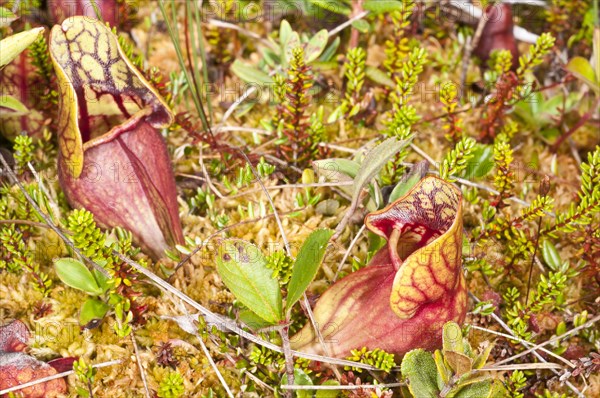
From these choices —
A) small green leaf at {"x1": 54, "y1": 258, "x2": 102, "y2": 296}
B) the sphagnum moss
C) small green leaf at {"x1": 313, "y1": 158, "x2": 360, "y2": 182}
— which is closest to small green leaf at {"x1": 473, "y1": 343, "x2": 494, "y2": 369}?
the sphagnum moss

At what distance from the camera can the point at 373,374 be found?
1790 mm

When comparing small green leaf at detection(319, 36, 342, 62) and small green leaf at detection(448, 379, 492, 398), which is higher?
small green leaf at detection(319, 36, 342, 62)

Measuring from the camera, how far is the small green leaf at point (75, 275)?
184 centimetres

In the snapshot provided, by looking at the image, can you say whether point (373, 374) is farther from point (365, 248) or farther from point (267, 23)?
point (267, 23)

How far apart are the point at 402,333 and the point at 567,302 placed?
0.77m

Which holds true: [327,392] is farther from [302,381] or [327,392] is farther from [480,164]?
[480,164]

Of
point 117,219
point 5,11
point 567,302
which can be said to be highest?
point 5,11

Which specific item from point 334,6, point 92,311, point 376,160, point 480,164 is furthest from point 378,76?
point 92,311

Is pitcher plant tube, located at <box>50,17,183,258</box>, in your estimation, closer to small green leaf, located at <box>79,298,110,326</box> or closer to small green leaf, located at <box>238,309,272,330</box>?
small green leaf, located at <box>79,298,110,326</box>

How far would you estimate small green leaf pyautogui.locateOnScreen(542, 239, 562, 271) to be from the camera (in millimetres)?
2113

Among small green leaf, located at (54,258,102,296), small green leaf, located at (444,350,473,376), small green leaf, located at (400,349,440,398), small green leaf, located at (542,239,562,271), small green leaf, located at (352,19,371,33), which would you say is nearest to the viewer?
small green leaf, located at (444,350,473,376)

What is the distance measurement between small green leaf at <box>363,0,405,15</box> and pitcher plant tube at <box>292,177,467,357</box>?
3.39 ft

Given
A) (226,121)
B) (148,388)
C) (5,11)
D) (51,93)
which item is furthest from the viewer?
(226,121)

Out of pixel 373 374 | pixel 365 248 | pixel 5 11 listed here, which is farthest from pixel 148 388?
pixel 5 11
